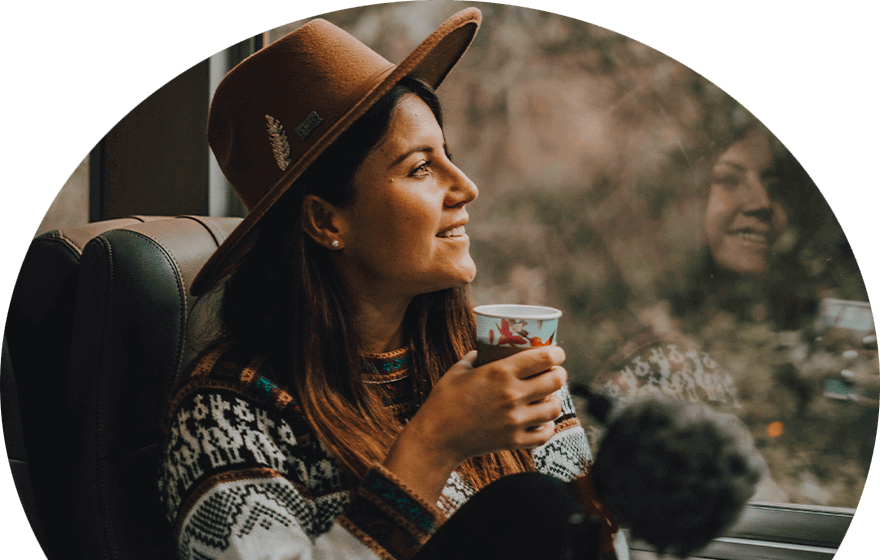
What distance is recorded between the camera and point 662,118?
107 cm

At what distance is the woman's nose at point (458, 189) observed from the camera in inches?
39.6

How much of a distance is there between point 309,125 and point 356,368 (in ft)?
1.31

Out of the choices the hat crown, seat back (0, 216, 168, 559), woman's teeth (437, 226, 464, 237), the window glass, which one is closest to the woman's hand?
the window glass

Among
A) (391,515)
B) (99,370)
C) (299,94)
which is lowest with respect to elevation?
(391,515)

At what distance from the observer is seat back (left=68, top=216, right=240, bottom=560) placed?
1.18 meters

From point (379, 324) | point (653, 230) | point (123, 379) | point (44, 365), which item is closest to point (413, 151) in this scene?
point (379, 324)

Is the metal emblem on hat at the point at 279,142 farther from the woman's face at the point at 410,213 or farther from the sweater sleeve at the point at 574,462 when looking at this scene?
the sweater sleeve at the point at 574,462

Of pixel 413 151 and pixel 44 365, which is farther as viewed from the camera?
pixel 44 365

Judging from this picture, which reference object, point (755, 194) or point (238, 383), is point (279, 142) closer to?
point (238, 383)

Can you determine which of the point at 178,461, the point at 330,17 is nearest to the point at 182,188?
the point at 330,17

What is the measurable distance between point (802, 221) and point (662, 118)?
0.97 ft

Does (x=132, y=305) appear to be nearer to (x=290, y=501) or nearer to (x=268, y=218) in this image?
(x=268, y=218)

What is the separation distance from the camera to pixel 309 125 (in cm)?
102

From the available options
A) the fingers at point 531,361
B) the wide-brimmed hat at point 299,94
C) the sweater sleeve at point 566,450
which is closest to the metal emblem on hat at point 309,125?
the wide-brimmed hat at point 299,94
